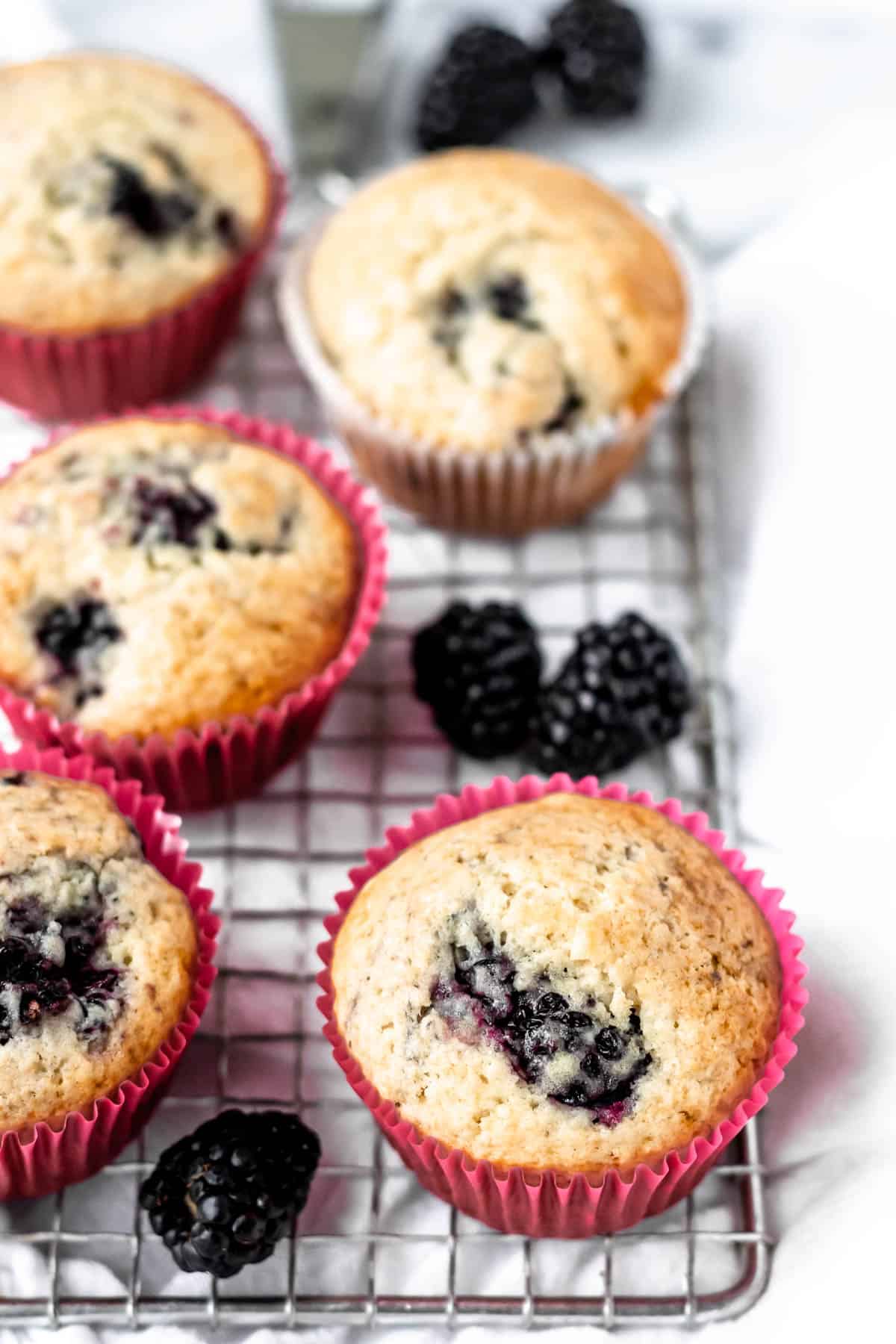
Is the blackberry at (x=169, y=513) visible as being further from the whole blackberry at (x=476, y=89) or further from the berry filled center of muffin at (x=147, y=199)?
the whole blackberry at (x=476, y=89)

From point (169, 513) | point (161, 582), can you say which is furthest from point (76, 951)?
point (169, 513)

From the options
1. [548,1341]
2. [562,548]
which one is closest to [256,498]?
[562,548]

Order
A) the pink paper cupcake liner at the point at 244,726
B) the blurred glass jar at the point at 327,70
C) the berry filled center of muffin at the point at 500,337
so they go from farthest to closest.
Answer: the blurred glass jar at the point at 327,70, the berry filled center of muffin at the point at 500,337, the pink paper cupcake liner at the point at 244,726

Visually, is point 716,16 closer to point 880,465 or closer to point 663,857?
point 880,465

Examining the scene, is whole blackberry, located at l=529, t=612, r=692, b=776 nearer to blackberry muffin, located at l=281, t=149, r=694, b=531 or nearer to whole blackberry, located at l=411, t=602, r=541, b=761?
whole blackberry, located at l=411, t=602, r=541, b=761

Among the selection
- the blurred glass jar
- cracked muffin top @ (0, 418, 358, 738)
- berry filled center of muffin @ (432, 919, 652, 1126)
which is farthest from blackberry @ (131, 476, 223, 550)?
the blurred glass jar

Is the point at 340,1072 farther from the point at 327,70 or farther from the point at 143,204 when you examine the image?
the point at 327,70

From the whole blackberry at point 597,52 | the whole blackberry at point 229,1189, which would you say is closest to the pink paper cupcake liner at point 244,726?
the whole blackberry at point 229,1189
